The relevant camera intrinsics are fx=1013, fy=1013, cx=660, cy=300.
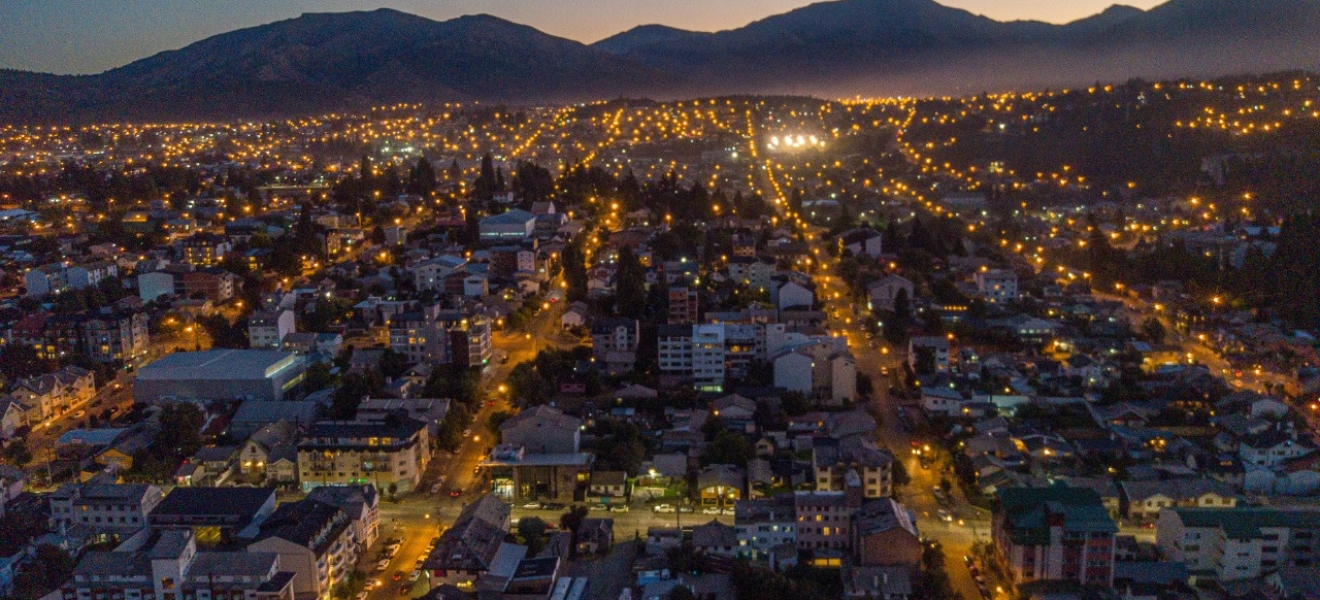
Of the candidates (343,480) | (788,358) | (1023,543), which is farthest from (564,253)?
(1023,543)

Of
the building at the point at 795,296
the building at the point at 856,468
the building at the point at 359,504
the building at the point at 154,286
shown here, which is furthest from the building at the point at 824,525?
the building at the point at 154,286

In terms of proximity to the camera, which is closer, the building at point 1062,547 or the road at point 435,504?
the building at point 1062,547

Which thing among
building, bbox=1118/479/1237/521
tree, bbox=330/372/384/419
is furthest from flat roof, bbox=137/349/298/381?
building, bbox=1118/479/1237/521

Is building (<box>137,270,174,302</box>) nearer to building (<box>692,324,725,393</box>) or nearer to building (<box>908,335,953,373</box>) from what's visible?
building (<box>692,324,725,393</box>)

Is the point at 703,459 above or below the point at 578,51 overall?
below

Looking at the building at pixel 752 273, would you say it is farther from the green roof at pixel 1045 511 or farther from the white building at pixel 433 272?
the green roof at pixel 1045 511

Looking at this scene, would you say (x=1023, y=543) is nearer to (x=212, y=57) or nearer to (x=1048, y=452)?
(x=1048, y=452)
